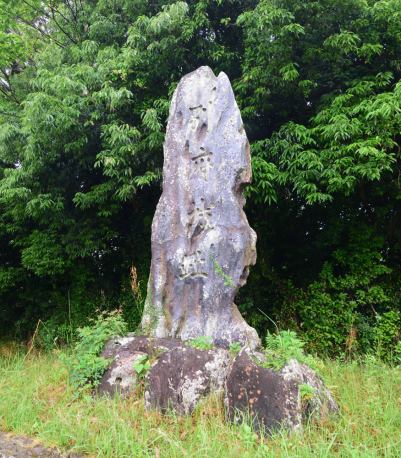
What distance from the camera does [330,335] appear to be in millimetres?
6859

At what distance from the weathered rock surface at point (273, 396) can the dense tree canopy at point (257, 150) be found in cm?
206

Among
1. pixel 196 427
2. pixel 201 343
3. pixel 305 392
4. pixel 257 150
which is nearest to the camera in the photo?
pixel 305 392

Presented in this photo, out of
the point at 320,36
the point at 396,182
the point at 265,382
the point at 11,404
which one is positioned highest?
the point at 320,36

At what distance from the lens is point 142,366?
4.39 metres

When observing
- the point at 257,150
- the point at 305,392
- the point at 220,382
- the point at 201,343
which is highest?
the point at 257,150

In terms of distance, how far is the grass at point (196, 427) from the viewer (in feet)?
10.8

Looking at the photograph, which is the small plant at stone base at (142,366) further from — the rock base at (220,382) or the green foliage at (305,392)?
the green foliage at (305,392)

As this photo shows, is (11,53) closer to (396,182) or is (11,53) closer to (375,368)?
(396,182)

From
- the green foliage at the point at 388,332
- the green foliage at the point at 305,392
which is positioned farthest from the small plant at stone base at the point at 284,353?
the green foliage at the point at 388,332

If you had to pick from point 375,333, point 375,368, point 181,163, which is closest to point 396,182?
point 375,333

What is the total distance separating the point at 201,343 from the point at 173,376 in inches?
17.5

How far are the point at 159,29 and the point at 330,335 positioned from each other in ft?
16.9

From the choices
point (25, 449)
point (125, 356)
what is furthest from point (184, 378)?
point (25, 449)

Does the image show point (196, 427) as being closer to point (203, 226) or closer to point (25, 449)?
point (25, 449)
